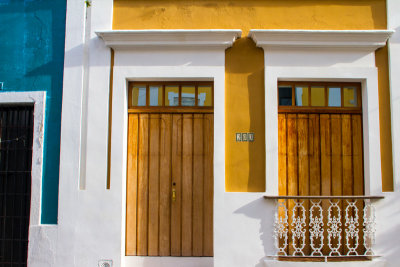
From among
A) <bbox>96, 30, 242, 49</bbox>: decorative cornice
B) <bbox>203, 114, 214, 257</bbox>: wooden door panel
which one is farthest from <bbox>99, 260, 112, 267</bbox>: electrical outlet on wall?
<bbox>96, 30, 242, 49</bbox>: decorative cornice

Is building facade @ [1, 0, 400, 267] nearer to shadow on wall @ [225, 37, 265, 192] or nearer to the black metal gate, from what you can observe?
shadow on wall @ [225, 37, 265, 192]

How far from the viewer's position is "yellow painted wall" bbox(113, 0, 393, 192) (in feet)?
21.9

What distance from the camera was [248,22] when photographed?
688cm

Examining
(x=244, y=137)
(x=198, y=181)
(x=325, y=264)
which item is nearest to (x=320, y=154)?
(x=244, y=137)

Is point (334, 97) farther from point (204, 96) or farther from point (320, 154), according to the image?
point (204, 96)

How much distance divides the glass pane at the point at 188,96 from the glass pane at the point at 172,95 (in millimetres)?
100

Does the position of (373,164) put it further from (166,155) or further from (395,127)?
(166,155)

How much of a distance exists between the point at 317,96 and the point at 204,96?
187cm

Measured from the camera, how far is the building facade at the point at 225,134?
21.4ft

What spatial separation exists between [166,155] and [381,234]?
3.57m

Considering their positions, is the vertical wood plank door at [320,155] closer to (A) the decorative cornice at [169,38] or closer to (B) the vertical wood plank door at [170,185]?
(B) the vertical wood plank door at [170,185]

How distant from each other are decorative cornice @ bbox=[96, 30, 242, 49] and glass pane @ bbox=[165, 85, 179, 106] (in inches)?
28.1

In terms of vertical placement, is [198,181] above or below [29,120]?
below

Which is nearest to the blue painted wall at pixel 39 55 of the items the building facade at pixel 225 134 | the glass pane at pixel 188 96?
the building facade at pixel 225 134
